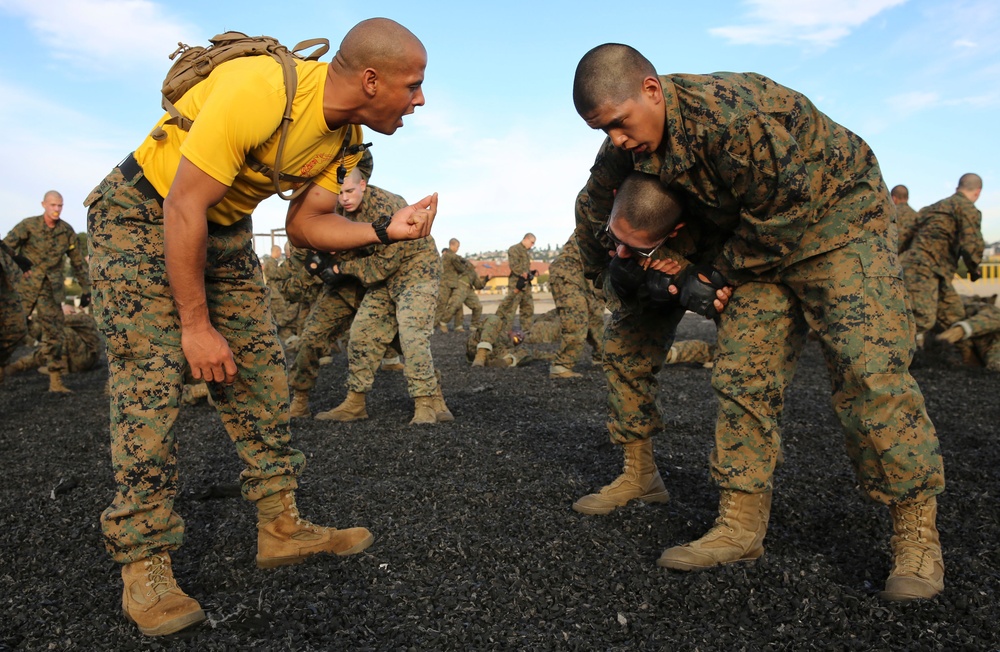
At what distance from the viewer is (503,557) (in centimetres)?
291

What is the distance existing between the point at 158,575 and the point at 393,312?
12.4ft

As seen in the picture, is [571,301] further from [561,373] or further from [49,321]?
[49,321]

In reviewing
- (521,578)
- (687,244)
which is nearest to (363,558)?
(521,578)

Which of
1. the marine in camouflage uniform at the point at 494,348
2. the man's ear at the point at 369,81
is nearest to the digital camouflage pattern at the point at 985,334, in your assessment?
the marine in camouflage uniform at the point at 494,348

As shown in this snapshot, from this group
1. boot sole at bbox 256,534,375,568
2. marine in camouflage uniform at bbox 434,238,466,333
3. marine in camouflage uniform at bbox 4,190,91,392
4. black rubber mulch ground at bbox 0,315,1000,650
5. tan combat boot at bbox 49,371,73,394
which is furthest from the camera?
marine in camouflage uniform at bbox 434,238,466,333

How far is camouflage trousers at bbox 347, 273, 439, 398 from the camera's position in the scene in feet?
19.0

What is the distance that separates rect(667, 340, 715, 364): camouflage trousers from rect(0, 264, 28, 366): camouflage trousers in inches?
297

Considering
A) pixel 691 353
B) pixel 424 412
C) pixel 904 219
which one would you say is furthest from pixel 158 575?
pixel 904 219

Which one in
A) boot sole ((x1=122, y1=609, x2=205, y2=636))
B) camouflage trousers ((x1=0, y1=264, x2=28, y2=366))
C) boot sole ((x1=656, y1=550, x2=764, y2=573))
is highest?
camouflage trousers ((x1=0, y1=264, x2=28, y2=366))

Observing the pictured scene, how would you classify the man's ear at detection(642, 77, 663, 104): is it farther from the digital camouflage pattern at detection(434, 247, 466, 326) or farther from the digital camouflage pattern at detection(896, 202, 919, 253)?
the digital camouflage pattern at detection(434, 247, 466, 326)

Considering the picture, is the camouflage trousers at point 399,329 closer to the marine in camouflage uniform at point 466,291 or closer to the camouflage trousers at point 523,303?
the camouflage trousers at point 523,303

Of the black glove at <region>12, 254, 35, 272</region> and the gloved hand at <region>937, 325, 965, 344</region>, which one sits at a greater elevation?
the black glove at <region>12, 254, 35, 272</region>

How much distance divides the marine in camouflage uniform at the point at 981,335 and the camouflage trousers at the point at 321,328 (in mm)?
6859

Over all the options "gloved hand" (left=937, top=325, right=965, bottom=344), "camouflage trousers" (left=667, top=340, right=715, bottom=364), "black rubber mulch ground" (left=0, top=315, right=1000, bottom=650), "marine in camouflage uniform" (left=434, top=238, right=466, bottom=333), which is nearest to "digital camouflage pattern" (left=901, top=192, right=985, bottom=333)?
"gloved hand" (left=937, top=325, right=965, bottom=344)
